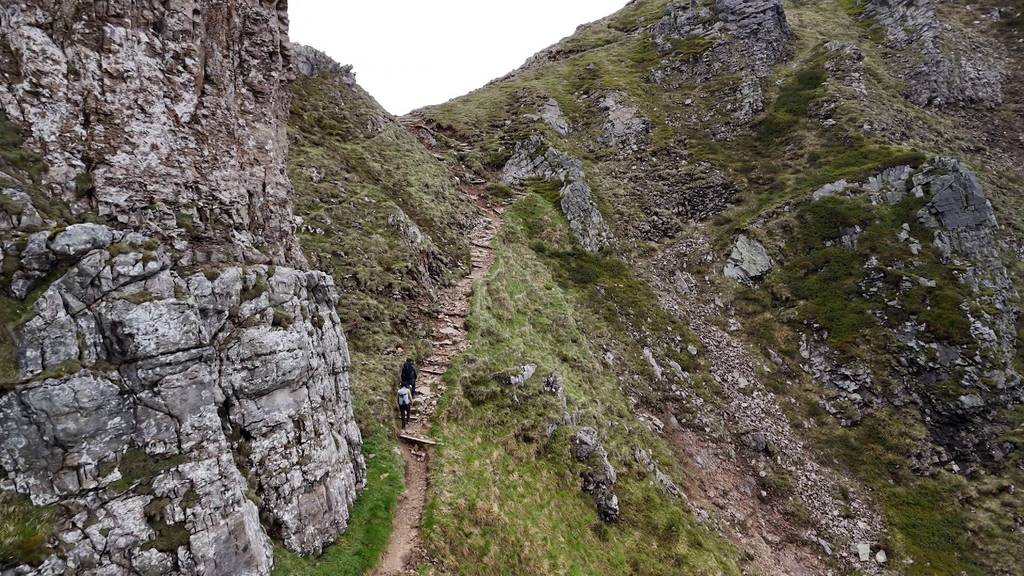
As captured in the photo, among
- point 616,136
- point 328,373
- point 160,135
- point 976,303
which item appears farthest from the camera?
point 616,136

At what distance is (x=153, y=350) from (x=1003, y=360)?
4522 cm

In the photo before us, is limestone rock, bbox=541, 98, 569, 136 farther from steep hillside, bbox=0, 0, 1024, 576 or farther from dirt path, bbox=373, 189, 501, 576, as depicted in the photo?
dirt path, bbox=373, 189, 501, 576

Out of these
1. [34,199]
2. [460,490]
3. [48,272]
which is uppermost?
[34,199]

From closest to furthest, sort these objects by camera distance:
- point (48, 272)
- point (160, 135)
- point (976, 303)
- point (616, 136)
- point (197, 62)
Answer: point (48, 272), point (160, 135), point (197, 62), point (976, 303), point (616, 136)

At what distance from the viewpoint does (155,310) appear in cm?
1023

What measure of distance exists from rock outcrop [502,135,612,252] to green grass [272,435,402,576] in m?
30.0

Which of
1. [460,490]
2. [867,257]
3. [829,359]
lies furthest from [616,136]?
[460,490]

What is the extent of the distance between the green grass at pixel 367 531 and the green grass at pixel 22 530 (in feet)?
17.4

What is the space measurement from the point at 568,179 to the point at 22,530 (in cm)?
4669

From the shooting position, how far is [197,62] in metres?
13.7

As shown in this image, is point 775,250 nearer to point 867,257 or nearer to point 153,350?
point 867,257

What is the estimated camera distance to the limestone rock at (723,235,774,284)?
129 ft

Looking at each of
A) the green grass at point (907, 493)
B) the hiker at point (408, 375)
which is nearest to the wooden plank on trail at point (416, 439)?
the hiker at point (408, 375)

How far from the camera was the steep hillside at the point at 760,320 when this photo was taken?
22.0 meters
